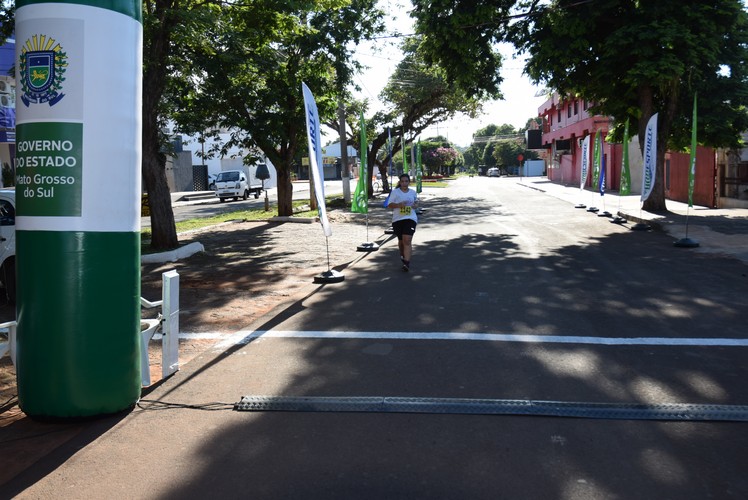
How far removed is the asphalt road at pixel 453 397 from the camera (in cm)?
375

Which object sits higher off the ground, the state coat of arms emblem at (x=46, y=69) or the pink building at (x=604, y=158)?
the pink building at (x=604, y=158)

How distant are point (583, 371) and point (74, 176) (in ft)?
13.9

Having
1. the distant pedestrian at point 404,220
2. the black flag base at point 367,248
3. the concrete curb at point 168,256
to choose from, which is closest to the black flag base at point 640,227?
the black flag base at point 367,248

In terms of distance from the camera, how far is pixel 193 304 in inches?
368

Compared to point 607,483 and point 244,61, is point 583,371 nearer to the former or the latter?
point 607,483

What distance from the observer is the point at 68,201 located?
180 inches

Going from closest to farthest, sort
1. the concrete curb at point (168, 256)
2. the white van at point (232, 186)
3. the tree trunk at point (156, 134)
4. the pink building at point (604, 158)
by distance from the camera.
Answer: the concrete curb at point (168, 256), the tree trunk at point (156, 134), the pink building at point (604, 158), the white van at point (232, 186)

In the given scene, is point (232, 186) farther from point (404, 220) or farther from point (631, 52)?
point (404, 220)

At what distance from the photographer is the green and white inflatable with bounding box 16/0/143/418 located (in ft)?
14.9

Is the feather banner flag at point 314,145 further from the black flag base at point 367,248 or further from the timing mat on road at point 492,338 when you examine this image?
the black flag base at point 367,248

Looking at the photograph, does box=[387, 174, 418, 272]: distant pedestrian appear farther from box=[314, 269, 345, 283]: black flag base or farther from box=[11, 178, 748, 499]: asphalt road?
box=[11, 178, 748, 499]: asphalt road

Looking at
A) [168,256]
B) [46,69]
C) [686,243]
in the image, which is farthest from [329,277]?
[686,243]

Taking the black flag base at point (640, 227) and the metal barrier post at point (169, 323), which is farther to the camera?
the black flag base at point (640, 227)

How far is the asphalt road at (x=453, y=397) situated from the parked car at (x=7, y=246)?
4003 millimetres
